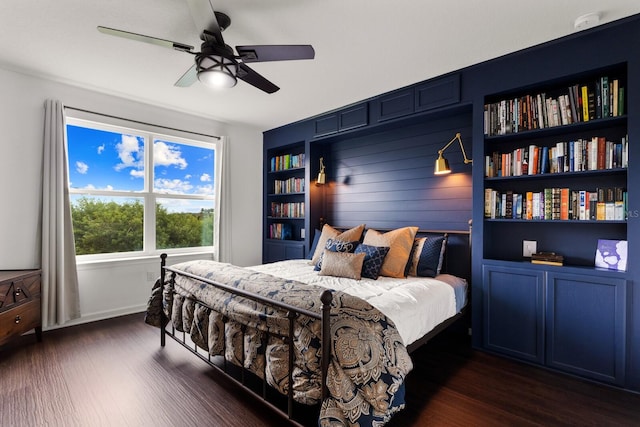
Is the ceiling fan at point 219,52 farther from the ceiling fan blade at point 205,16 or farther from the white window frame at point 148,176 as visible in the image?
the white window frame at point 148,176

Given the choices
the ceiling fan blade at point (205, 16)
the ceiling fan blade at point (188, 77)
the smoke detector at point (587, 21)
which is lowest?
the ceiling fan blade at point (188, 77)

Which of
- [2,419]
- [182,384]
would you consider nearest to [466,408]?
[182,384]

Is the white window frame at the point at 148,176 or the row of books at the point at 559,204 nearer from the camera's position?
the row of books at the point at 559,204

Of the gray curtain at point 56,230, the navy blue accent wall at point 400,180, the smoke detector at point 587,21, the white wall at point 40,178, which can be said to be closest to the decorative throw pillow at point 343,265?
the navy blue accent wall at point 400,180

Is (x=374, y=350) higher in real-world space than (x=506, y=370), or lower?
higher

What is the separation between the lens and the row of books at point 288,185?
4.65 meters

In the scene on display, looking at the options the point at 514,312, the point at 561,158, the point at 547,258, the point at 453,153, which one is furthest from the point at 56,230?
the point at 561,158

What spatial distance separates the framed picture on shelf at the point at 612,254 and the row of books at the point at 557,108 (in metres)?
0.95

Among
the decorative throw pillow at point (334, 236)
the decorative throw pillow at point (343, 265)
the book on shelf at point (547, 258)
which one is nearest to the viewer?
the book on shelf at point (547, 258)

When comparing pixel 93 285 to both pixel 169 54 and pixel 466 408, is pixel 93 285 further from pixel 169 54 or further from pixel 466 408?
pixel 466 408

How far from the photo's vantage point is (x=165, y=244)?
4.20 meters

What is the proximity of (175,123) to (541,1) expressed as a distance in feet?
13.2

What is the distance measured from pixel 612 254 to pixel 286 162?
386 centimetres

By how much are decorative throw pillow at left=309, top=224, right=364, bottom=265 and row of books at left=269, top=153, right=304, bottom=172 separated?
4.26 ft
